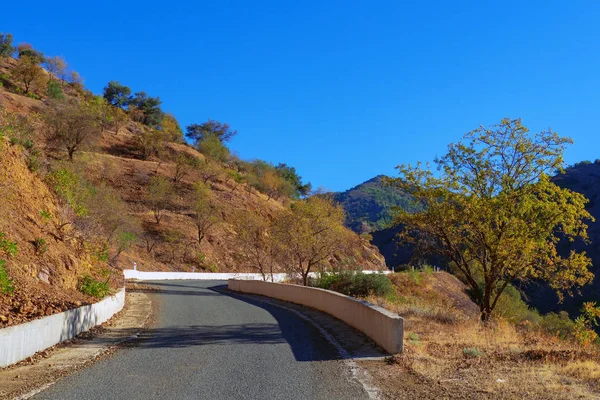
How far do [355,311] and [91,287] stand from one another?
7.83 meters

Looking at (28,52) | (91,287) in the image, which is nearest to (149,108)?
(28,52)

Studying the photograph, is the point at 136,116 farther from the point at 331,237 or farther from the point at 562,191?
the point at 562,191

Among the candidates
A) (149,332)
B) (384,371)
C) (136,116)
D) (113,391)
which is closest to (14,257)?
(149,332)

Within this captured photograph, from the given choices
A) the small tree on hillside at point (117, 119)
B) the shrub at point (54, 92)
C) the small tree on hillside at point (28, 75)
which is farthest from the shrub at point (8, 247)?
the small tree on hillside at point (117, 119)

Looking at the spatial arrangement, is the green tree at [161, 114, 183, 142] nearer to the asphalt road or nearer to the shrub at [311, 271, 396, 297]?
the shrub at [311, 271, 396, 297]

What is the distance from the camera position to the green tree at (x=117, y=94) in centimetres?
10662

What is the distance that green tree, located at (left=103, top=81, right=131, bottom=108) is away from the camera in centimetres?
10662

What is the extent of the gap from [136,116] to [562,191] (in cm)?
9520

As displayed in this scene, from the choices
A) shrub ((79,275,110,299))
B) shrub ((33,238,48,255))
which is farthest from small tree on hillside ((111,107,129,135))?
shrub ((33,238,48,255))

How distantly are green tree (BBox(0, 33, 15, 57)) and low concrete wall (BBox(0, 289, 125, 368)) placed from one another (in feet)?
308

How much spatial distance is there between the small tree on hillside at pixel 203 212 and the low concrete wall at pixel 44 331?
48361 mm

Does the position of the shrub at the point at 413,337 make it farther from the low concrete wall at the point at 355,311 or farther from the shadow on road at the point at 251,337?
the shadow on road at the point at 251,337

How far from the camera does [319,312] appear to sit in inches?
755

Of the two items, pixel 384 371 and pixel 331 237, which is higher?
pixel 331 237
